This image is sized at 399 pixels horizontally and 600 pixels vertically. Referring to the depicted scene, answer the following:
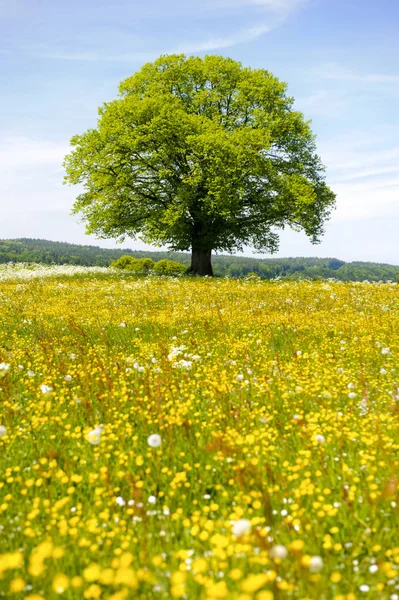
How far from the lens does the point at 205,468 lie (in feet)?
13.9

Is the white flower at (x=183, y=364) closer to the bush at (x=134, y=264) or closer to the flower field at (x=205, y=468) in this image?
the flower field at (x=205, y=468)

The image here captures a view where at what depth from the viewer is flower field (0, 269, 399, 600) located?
276 cm

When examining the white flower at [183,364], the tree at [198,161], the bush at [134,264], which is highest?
the tree at [198,161]

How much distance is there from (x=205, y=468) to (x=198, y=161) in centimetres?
2346

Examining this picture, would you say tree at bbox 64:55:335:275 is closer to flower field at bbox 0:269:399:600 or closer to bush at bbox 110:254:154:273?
bush at bbox 110:254:154:273

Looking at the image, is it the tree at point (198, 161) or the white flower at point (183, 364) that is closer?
the white flower at point (183, 364)

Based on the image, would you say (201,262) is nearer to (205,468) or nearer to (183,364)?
(183,364)

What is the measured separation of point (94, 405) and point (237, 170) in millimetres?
21132

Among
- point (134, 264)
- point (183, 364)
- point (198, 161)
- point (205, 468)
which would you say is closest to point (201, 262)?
point (198, 161)

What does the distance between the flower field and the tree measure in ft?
57.9

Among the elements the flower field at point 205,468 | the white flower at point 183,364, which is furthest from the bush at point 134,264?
the white flower at point 183,364

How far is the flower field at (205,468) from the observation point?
2758mm

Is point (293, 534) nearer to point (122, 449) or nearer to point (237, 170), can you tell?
point (122, 449)

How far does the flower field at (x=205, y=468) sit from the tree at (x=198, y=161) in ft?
57.9
